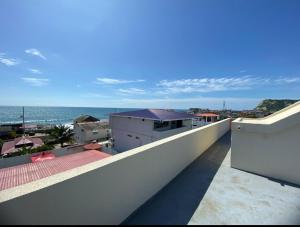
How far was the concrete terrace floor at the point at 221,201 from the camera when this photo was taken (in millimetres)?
2211

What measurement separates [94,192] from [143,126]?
15.8 meters

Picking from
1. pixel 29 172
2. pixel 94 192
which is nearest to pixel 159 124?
pixel 29 172

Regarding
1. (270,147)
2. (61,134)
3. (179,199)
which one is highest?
(270,147)

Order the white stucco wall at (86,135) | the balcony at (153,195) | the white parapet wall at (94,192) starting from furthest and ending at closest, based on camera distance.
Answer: the white stucco wall at (86,135)
the balcony at (153,195)
the white parapet wall at (94,192)

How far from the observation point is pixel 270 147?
3.48 m

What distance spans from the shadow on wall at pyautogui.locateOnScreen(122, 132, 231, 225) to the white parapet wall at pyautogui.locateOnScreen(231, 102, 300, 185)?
79 centimetres

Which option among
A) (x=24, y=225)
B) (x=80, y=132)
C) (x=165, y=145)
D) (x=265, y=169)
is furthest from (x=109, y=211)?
(x=80, y=132)

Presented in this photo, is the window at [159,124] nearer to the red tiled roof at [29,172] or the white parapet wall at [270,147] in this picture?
the red tiled roof at [29,172]

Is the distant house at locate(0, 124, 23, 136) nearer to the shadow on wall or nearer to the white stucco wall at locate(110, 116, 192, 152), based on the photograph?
the white stucco wall at locate(110, 116, 192, 152)

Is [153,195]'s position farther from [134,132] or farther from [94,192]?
[134,132]

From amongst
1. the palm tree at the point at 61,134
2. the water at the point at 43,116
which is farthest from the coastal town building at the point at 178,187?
the water at the point at 43,116

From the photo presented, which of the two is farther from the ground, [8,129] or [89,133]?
[89,133]

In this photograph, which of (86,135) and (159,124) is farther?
(86,135)

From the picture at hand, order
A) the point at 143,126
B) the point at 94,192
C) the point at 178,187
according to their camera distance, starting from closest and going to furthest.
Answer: the point at 94,192
the point at 178,187
the point at 143,126
